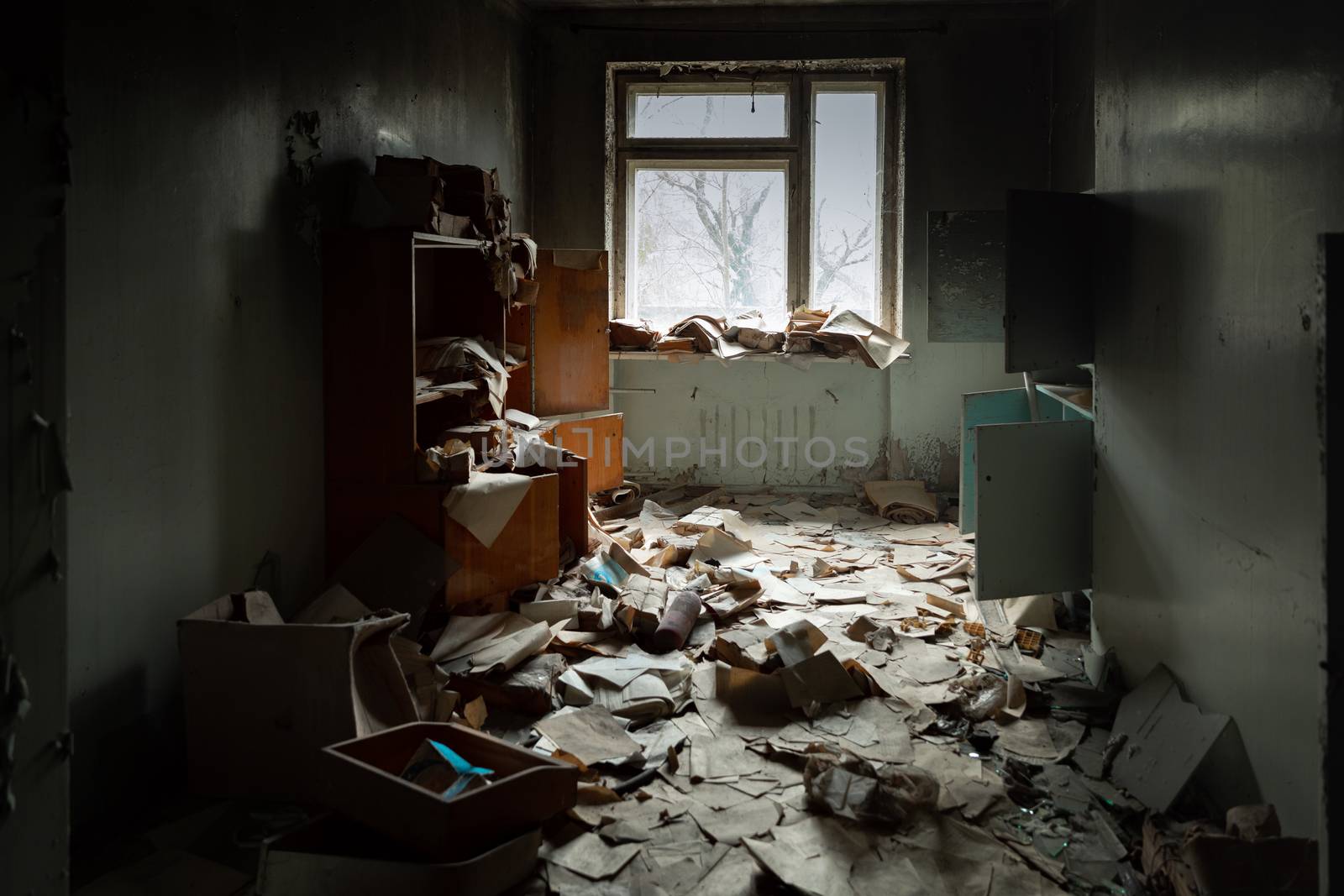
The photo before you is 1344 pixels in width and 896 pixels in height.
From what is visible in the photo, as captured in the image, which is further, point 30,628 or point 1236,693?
point 1236,693

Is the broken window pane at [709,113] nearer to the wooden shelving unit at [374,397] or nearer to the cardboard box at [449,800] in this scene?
the wooden shelving unit at [374,397]

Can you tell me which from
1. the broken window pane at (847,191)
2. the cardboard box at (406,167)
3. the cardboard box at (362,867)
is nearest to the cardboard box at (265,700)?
the cardboard box at (362,867)

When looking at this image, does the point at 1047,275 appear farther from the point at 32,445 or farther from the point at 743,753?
the point at 32,445

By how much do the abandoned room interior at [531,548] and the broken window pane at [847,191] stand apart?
201cm

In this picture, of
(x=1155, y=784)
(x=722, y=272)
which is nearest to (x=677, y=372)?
(x=722, y=272)

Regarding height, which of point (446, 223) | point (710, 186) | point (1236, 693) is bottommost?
point (1236, 693)

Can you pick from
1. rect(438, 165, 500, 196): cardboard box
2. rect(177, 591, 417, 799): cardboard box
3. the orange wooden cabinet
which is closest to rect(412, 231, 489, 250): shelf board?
rect(438, 165, 500, 196): cardboard box

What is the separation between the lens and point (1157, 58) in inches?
116

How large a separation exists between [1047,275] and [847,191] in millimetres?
3553

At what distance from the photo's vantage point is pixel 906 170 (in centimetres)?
671

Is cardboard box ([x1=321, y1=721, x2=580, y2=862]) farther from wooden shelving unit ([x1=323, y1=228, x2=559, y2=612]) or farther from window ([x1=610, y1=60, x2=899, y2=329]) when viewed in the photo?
window ([x1=610, y1=60, x2=899, y2=329])

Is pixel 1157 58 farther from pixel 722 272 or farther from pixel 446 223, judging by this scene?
pixel 722 272

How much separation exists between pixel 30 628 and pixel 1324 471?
1.83 meters

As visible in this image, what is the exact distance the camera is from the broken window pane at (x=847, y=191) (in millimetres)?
6824
